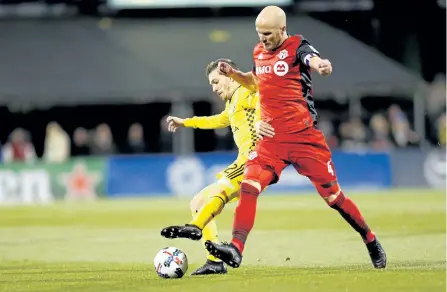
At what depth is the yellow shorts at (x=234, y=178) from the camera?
11.2 m

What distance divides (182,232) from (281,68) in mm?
1749

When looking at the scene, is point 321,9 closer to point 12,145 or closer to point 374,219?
point 12,145

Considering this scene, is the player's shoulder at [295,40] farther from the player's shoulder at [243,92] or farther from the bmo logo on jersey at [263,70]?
the player's shoulder at [243,92]

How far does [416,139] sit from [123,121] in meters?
9.50

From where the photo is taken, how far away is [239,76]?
35.6ft

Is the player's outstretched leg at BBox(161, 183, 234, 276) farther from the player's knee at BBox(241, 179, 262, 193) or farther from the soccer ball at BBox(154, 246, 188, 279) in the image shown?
the player's knee at BBox(241, 179, 262, 193)

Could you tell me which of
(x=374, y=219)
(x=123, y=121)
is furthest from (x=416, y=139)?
(x=374, y=219)

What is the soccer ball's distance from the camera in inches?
422

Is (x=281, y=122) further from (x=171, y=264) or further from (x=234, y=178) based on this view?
(x=171, y=264)

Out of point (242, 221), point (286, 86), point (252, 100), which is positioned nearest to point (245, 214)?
point (242, 221)

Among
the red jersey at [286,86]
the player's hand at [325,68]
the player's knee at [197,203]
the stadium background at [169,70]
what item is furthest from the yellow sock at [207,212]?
the stadium background at [169,70]

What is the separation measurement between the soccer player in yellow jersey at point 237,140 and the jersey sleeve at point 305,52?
83 cm

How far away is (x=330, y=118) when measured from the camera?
36.4 metres

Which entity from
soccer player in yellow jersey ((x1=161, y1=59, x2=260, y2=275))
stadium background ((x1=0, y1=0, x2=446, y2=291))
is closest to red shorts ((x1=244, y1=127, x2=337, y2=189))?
soccer player in yellow jersey ((x1=161, y1=59, x2=260, y2=275))
